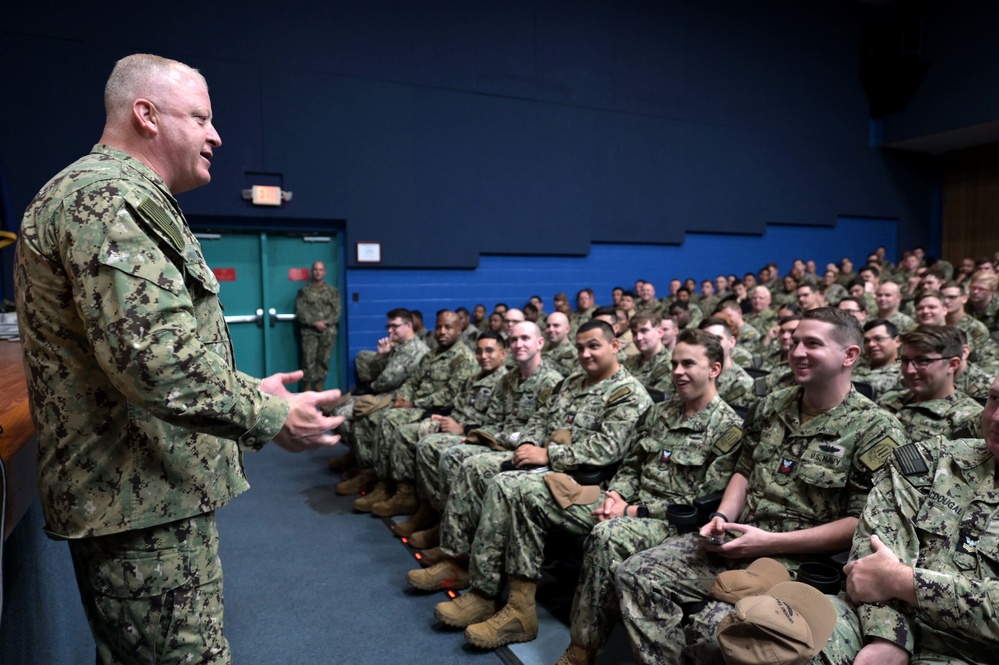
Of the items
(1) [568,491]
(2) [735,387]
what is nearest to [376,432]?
(1) [568,491]

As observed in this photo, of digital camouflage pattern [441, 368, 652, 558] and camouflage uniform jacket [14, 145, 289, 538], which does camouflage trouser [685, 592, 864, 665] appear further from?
camouflage uniform jacket [14, 145, 289, 538]

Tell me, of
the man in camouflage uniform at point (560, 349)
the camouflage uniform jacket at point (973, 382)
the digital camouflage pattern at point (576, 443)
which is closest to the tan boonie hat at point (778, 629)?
the digital camouflage pattern at point (576, 443)

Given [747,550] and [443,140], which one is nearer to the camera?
[747,550]

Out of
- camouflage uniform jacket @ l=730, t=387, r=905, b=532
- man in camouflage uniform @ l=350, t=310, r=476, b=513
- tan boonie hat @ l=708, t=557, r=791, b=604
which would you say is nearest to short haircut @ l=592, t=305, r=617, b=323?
man in camouflage uniform @ l=350, t=310, r=476, b=513

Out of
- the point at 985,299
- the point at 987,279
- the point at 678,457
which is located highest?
the point at 987,279

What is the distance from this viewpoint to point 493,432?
3.45m

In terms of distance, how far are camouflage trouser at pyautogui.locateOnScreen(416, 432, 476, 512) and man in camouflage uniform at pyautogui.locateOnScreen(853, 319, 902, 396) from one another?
2.14 m

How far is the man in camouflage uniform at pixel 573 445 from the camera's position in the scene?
2.59 meters

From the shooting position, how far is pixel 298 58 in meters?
6.76

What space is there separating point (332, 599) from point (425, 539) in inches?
23.6

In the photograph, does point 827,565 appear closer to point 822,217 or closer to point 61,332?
point 61,332

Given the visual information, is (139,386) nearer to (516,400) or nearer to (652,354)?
(516,400)

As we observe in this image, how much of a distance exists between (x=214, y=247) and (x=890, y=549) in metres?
6.58

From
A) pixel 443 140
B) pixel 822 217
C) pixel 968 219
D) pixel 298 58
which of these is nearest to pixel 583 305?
pixel 443 140
